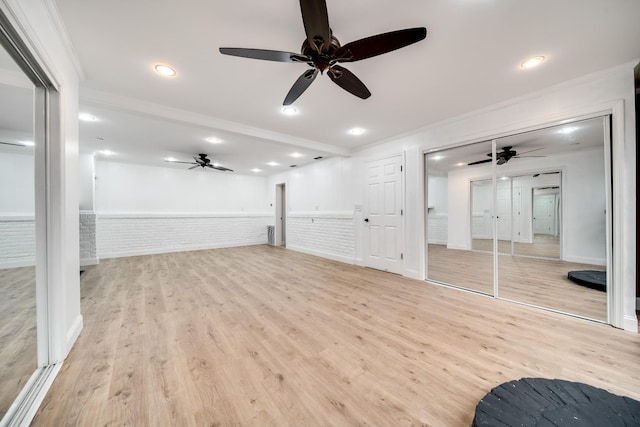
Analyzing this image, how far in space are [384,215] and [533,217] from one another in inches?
180

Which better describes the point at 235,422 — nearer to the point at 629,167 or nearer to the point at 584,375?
the point at 584,375

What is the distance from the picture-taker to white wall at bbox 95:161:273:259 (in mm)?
5918

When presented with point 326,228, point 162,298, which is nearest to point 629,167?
point 326,228

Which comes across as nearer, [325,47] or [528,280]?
[325,47]

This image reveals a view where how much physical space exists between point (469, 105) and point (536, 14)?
4.74 feet

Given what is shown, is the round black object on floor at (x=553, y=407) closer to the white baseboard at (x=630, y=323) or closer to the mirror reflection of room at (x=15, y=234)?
the white baseboard at (x=630, y=323)

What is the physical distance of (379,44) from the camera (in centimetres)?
Result: 152

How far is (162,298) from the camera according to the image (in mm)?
3055

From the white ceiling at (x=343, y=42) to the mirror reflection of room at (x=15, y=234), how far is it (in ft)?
2.38

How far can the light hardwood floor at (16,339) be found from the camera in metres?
1.48

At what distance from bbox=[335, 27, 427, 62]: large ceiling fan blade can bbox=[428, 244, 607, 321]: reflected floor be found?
3.34 m

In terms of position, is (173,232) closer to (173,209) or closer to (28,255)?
(173,209)

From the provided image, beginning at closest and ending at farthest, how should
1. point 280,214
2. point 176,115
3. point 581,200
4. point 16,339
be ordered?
1. point 16,339
2. point 176,115
3. point 581,200
4. point 280,214

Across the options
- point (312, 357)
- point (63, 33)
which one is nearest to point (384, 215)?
point (312, 357)
